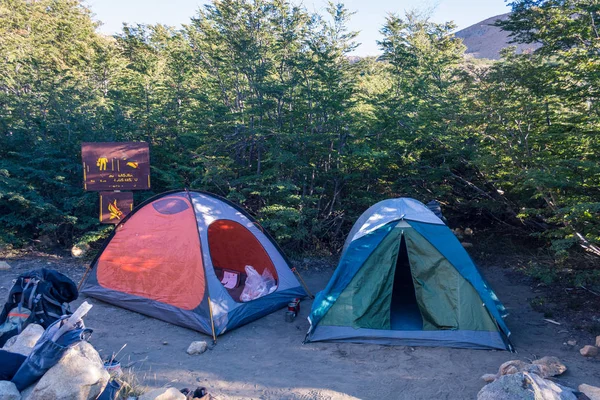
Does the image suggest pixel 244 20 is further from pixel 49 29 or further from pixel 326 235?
pixel 49 29

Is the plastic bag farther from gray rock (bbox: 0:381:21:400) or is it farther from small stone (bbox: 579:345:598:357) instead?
small stone (bbox: 579:345:598:357)

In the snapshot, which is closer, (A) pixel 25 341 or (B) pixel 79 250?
(A) pixel 25 341

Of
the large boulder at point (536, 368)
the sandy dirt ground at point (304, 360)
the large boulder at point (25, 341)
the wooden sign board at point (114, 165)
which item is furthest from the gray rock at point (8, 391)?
the wooden sign board at point (114, 165)

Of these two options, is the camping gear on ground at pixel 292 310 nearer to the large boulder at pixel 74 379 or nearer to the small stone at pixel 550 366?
the large boulder at pixel 74 379

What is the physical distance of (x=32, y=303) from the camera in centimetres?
440

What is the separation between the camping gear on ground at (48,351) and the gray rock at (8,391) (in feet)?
0.22

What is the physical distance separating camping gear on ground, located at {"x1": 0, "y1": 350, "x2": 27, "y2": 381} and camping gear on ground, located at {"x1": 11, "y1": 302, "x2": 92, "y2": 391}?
16 centimetres

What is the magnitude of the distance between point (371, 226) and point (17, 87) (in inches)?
404

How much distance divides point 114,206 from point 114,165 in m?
0.74

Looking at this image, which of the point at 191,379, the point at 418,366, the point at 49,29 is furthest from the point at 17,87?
the point at 418,366

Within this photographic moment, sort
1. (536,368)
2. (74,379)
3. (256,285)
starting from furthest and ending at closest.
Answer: (256,285) → (536,368) → (74,379)

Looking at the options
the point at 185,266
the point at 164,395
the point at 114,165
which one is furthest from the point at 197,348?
the point at 114,165

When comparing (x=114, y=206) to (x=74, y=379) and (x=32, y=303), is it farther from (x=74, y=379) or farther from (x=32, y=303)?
(x=74, y=379)

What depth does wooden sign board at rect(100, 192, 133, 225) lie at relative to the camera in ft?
24.9
